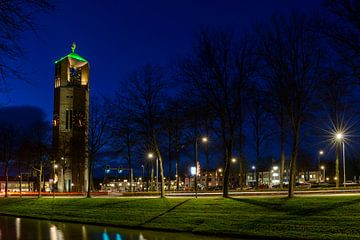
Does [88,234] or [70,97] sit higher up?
[70,97]

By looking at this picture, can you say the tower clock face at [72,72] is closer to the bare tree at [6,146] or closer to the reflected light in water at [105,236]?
the bare tree at [6,146]

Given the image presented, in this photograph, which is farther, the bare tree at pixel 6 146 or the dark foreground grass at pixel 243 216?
the bare tree at pixel 6 146

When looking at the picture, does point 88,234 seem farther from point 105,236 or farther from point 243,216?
point 243,216

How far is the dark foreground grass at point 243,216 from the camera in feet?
60.9

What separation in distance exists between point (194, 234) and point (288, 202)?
6884mm

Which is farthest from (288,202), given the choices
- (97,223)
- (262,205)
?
(97,223)

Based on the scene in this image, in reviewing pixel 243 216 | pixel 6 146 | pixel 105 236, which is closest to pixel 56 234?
pixel 105 236

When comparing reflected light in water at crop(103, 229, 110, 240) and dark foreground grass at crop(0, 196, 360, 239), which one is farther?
reflected light in water at crop(103, 229, 110, 240)

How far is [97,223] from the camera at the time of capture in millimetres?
26594

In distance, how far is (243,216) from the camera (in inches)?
894

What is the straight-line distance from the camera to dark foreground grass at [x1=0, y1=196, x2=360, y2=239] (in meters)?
18.6

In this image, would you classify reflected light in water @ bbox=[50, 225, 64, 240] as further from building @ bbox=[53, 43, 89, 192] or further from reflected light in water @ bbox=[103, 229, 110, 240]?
building @ bbox=[53, 43, 89, 192]

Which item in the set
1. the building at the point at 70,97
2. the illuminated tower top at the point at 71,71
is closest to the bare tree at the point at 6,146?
the building at the point at 70,97

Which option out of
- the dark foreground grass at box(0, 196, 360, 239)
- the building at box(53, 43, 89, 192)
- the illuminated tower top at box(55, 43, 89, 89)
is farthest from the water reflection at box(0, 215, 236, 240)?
the illuminated tower top at box(55, 43, 89, 89)
